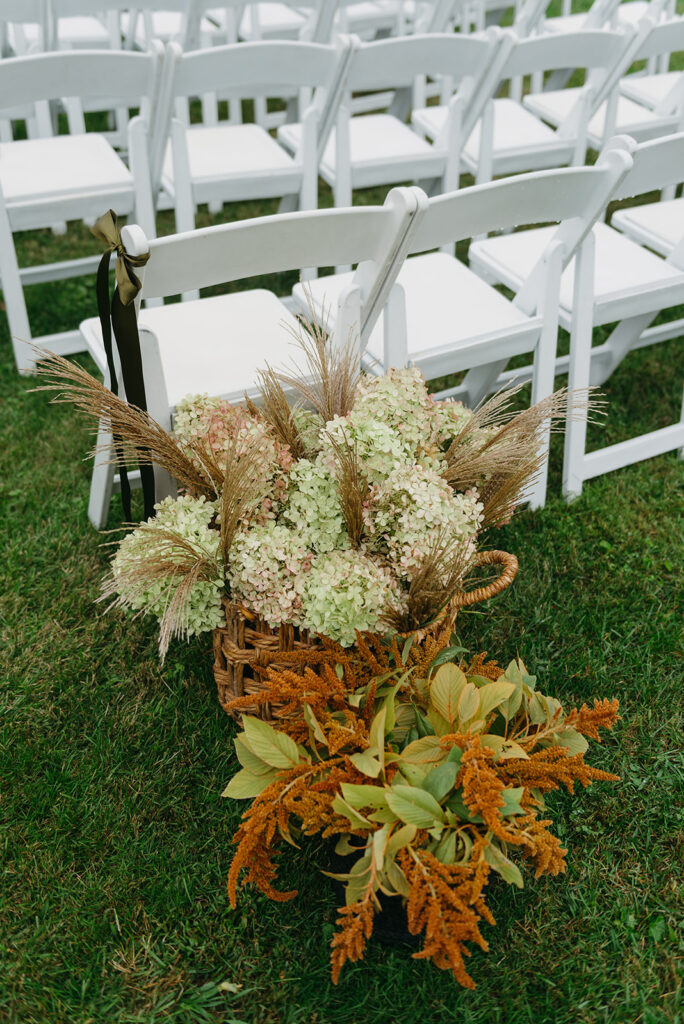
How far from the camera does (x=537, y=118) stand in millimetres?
4805

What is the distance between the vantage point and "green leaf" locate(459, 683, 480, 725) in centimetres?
182

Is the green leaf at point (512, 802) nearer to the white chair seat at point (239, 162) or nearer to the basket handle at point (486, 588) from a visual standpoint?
the basket handle at point (486, 588)

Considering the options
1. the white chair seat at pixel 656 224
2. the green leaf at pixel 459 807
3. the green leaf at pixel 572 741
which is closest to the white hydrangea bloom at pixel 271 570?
the green leaf at pixel 459 807

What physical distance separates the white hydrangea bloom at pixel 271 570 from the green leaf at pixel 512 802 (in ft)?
1.76

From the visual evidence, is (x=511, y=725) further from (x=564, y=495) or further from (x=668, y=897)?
(x=564, y=495)

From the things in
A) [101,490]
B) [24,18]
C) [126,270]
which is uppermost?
[24,18]

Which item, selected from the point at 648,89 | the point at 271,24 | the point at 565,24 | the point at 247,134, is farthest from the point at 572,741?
the point at 565,24

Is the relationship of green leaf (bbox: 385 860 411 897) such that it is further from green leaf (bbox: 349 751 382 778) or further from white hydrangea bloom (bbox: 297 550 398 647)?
white hydrangea bloom (bbox: 297 550 398 647)

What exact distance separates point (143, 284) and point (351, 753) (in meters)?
1.08

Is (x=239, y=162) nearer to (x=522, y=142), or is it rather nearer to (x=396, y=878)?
(x=522, y=142)

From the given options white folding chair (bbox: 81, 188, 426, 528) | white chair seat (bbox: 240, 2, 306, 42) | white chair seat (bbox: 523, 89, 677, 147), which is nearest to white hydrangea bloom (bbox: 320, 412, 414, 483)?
white folding chair (bbox: 81, 188, 426, 528)

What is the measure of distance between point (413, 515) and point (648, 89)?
13.2 feet

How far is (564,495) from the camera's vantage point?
317 centimetres

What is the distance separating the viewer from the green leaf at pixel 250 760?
1899 millimetres
